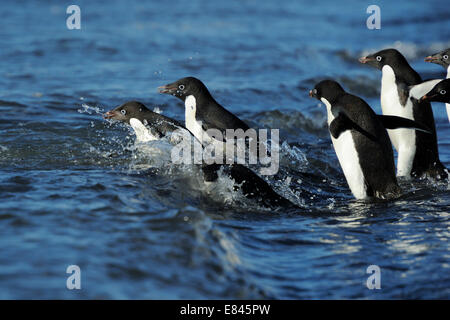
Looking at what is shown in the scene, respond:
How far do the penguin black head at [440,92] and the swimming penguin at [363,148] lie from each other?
0.85 m

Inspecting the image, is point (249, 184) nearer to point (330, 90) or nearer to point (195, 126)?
point (330, 90)

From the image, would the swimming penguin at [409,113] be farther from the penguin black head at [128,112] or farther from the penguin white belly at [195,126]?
the penguin black head at [128,112]

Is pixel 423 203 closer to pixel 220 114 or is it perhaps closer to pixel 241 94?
pixel 220 114

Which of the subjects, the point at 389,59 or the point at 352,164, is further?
the point at 389,59

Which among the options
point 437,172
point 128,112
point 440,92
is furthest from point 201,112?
point 437,172

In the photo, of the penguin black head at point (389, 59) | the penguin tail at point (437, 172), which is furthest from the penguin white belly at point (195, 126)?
the penguin tail at point (437, 172)

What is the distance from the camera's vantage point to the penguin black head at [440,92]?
7.56 meters

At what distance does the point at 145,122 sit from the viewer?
814cm

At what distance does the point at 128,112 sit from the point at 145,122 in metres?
0.34

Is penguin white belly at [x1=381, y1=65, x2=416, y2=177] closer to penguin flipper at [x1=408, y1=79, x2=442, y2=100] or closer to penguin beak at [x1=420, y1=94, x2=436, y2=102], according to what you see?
penguin flipper at [x1=408, y1=79, x2=442, y2=100]

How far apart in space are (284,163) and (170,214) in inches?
125

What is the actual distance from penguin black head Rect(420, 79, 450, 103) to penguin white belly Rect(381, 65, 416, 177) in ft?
2.03

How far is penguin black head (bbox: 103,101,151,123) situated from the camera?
8289mm

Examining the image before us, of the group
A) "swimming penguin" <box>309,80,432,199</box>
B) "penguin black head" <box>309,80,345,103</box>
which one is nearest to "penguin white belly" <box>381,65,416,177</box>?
"swimming penguin" <box>309,80,432,199</box>
